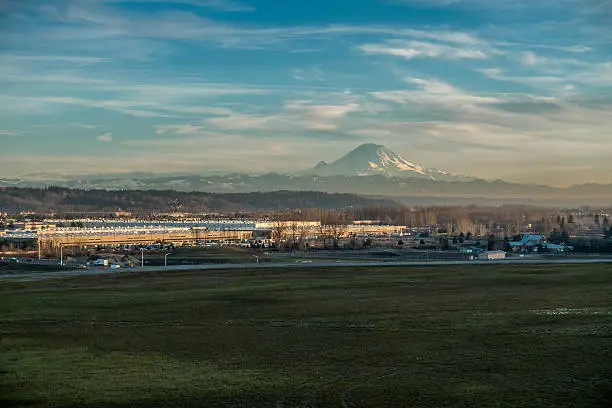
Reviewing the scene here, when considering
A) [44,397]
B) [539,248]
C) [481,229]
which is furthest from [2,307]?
[481,229]

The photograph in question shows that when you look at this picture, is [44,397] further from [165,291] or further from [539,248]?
[539,248]

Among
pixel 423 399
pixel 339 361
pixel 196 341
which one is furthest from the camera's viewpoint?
pixel 196 341

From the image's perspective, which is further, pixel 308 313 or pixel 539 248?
pixel 539 248

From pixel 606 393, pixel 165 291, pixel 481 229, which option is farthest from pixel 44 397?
pixel 481 229

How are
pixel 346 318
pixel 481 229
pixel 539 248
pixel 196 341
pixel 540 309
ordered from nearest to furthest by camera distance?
1. pixel 196 341
2. pixel 346 318
3. pixel 540 309
4. pixel 539 248
5. pixel 481 229

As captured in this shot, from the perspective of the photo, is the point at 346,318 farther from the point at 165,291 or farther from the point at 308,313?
the point at 165,291

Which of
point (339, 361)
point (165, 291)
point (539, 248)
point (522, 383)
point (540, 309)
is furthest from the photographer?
point (539, 248)
